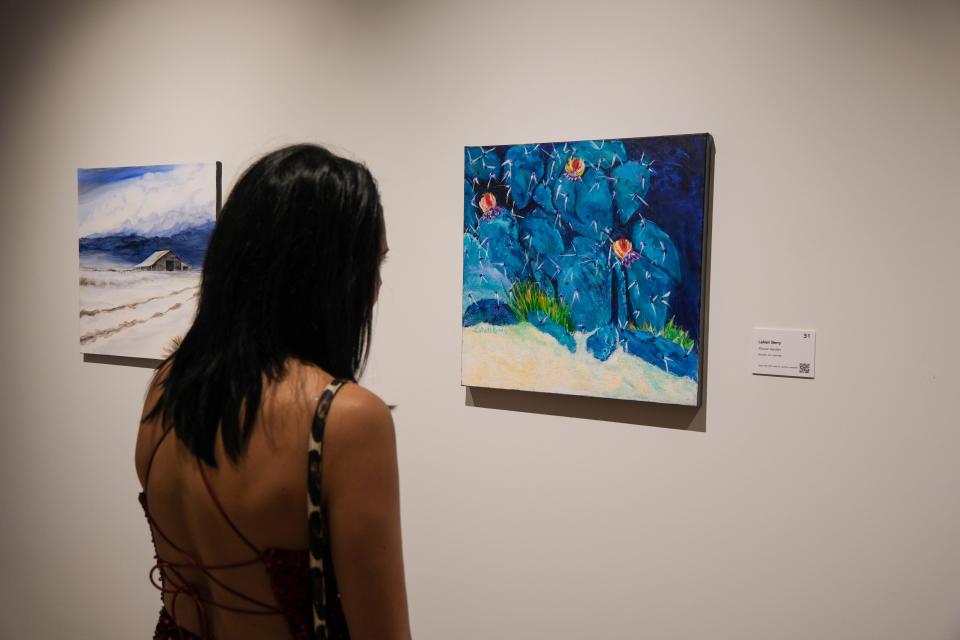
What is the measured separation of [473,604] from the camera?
92.0 inches

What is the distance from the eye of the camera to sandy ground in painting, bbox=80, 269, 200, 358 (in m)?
2.80

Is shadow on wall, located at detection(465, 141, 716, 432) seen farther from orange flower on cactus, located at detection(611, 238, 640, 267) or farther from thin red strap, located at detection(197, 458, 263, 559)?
thin red strap, located at detection(197, 458, 263, 559)

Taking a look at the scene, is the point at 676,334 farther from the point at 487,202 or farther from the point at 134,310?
the point at 134,310

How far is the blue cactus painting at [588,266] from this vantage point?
194cm

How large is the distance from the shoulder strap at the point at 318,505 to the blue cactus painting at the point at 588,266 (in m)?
1.02

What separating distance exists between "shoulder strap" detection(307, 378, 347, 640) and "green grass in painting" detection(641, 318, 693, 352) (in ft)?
3.39

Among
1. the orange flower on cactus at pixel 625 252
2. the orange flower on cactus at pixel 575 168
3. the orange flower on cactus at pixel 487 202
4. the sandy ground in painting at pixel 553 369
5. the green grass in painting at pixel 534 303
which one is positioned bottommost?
the sandy ground in painting at pixel 553 369

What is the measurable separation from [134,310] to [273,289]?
6.53 feet

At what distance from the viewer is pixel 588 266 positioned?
204 centimetres

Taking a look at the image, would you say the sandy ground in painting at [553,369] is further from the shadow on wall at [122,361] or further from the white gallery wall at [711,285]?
the shadow on wall at [122,361]

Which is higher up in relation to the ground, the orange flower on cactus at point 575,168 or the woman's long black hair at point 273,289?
the orange flower on cactus at point 575,168

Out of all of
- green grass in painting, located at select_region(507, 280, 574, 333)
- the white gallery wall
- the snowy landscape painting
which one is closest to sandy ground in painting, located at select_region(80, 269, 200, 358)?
the snowy landscape painting

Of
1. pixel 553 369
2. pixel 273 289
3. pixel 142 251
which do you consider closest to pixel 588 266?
pixel 553 369
